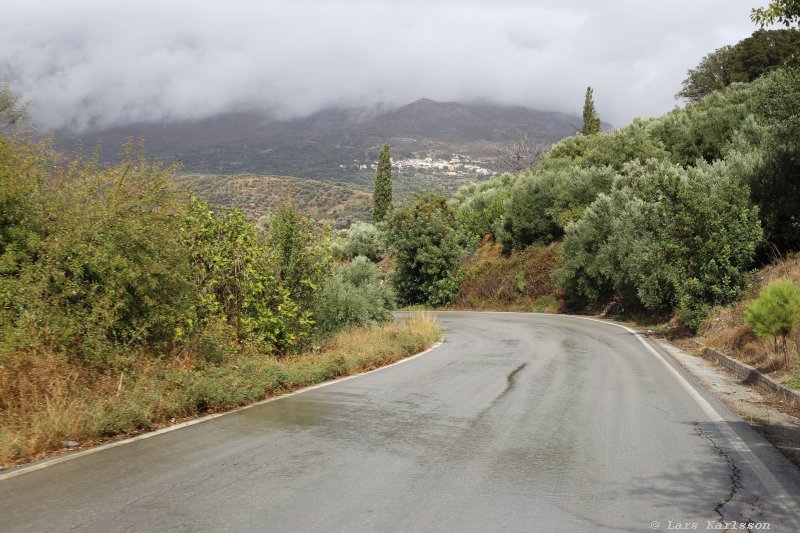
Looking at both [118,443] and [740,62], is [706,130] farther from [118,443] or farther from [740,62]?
[118,443]

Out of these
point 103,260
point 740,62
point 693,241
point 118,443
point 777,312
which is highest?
point 740,62

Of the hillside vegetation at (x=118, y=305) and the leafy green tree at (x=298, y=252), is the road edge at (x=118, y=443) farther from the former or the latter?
the leafy green tree at (x=298, y=252)

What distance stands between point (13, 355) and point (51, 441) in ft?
4.74

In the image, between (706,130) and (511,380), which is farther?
(706,130)

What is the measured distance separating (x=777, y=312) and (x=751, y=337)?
320cm

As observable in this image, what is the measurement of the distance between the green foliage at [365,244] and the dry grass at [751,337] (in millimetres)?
43615

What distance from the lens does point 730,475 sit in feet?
19.8

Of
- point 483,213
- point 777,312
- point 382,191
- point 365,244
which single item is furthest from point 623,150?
point 777,312

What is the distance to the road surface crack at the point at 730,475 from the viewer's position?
5115mm

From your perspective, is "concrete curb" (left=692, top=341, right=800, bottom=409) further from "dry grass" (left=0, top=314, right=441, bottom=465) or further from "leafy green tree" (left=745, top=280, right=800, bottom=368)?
"dry grass" (left=0, top=314, right=441, bottom=465)

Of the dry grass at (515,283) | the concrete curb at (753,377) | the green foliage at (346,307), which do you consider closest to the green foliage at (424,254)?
the dry grass at (515,283)

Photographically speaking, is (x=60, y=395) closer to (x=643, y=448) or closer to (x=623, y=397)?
(x=643, y=448)

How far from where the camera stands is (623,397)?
1028 centimetres

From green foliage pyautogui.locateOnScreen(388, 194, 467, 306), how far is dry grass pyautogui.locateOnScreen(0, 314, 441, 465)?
1436 inches
